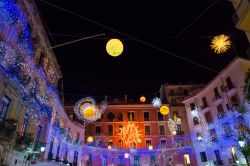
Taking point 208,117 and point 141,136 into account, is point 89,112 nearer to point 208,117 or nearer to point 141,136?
point 208,117

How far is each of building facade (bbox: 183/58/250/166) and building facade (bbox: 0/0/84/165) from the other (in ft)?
69.7

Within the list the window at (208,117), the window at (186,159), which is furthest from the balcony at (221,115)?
the window at (186,159)

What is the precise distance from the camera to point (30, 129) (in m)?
17.2

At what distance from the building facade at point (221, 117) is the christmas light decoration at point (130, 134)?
9957mm

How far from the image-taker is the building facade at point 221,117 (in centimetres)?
2533

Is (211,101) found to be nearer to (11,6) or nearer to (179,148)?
(179,148)

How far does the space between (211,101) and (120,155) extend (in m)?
19.0

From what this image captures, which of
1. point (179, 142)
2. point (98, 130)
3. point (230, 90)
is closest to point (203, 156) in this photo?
point (179, 142)

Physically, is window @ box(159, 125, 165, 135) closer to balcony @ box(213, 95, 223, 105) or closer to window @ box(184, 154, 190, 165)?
window @ box(184, 154, 190, 165)

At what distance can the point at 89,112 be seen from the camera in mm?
17031

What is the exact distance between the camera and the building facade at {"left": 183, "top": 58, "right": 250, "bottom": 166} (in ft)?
83.1

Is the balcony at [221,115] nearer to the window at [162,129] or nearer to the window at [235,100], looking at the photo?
the window at [235,100]

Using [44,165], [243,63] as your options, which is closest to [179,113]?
[243,63]

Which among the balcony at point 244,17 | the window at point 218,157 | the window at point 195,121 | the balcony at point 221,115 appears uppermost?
the window at point 195,121
